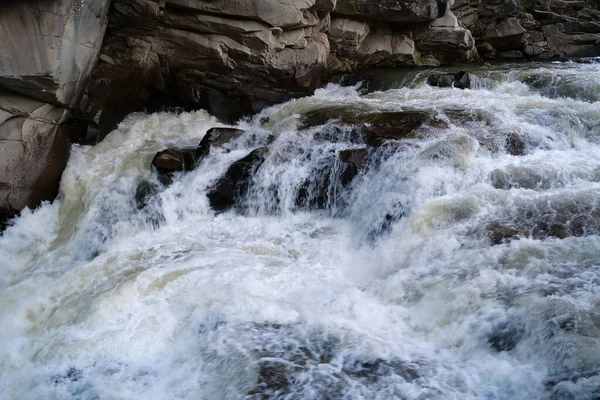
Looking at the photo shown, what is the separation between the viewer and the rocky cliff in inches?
308

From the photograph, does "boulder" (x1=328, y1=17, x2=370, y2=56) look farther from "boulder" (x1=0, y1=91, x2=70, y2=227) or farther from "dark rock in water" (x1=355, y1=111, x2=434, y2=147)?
"boulder" (x1=0, y1=91, x2=70, y2=227)

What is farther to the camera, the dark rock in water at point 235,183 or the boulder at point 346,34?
the boulder at point 346,34

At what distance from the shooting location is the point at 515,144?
7.44 metres

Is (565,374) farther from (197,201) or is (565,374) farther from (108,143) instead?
(108,143)

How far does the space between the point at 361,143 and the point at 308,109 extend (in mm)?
2185

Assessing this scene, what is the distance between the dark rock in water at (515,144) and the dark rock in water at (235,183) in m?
3.46

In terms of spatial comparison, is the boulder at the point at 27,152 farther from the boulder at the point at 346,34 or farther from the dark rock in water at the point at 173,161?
the boulder at the point at 346,34

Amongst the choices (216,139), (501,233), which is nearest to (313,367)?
(501,233)

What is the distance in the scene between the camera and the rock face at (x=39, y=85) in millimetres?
7316

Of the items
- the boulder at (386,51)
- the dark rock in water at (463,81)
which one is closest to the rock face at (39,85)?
the boulder at (386,51)

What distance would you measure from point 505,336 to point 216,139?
567cm

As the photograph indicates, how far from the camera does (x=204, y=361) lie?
15.0 feet

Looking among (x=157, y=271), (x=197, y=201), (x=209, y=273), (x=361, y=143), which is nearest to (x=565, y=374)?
(x=209, y=273)

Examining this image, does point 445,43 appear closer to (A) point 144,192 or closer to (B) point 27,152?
(A) point 144,192
